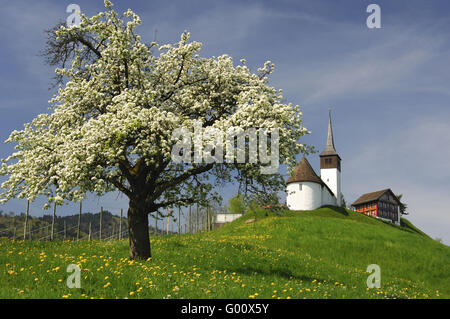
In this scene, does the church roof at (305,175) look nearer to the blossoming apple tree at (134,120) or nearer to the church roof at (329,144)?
the church roof at (329,144)

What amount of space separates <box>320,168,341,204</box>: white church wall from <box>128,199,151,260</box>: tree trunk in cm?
8495

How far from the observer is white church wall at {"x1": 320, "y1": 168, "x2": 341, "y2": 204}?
10106cm

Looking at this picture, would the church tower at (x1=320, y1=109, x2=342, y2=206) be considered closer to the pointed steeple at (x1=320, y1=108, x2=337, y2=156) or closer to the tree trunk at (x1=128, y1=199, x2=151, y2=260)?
the pointed steeple at (x1=320, y1=108, x2=337, y2=156)

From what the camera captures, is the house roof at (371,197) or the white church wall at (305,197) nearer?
the white church wall at (305,197)

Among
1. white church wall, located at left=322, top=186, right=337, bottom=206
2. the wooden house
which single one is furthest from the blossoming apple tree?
the wooden house

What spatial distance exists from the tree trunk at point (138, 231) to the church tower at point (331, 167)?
279 ft

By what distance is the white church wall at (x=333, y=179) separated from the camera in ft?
332

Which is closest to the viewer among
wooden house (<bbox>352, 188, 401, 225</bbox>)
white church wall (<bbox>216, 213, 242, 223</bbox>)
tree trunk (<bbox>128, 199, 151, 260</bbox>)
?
tree trunk (<bbox>128, 199, 151, 260</bbox>)

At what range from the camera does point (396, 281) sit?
99.6ft

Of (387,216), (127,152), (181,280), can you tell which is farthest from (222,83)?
(387,216)

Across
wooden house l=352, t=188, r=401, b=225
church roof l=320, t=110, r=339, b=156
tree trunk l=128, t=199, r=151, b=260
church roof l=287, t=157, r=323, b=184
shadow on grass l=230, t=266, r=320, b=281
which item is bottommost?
shadow on grass l=230, t=266, r=320, b=281

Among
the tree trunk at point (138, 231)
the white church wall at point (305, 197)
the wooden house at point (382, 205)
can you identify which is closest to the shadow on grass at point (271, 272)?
the tree trunk at point (138, 231)

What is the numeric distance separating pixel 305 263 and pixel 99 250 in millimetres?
12856
